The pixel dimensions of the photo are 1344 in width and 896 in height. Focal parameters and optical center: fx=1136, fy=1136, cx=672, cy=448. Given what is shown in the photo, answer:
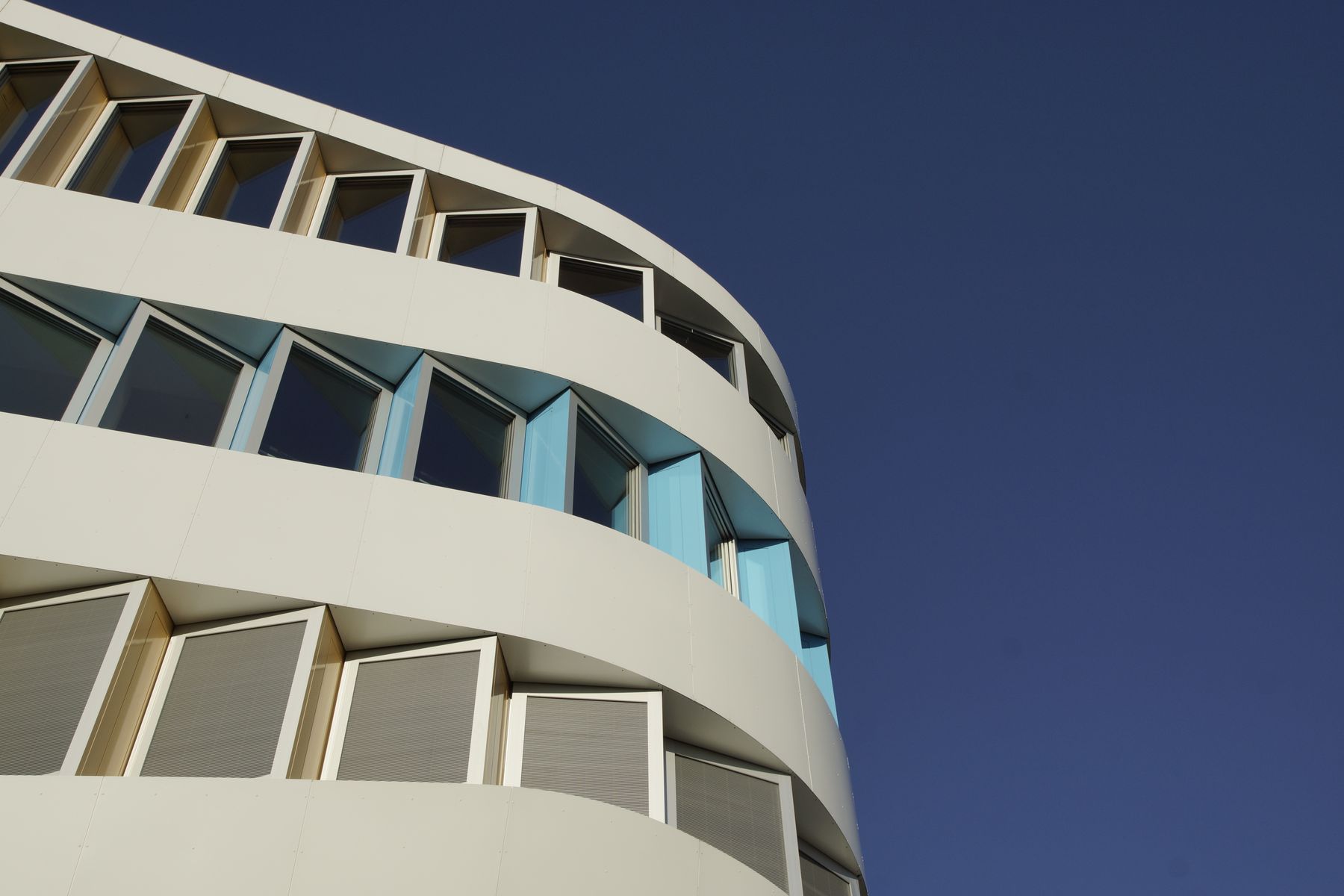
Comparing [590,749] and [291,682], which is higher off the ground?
[291,682]

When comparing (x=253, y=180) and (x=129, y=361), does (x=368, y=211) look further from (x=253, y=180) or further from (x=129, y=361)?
(x=129, y=361)

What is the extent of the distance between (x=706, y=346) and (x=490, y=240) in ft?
10.6

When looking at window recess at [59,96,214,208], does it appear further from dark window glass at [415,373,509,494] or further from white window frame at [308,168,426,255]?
dark window glass at [415,373,509,494]

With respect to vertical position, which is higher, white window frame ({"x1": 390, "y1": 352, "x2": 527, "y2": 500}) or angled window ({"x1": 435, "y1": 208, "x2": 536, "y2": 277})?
angled window ({"x1": 435, "y1": 208, "x2": 536, "y2": 277})

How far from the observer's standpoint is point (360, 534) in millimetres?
9414

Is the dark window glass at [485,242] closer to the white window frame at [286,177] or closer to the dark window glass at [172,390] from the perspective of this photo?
the white window frame at [286,177]

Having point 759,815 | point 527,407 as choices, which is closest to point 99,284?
point 527,407

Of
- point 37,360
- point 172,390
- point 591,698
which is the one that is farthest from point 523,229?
point 591,698

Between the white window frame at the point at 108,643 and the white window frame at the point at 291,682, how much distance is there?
44 cm

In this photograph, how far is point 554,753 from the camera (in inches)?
367

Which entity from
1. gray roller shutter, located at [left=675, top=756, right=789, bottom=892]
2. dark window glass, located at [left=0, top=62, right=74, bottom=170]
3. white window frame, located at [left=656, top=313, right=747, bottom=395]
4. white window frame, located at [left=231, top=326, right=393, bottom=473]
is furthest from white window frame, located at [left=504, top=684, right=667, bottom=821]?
dark window glass, located at [left=0, top=62, right=74, bottom=170]

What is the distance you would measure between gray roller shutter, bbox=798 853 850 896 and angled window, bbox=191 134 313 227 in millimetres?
8651

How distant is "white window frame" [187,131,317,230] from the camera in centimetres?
1255

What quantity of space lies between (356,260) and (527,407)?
2369 millimetres
